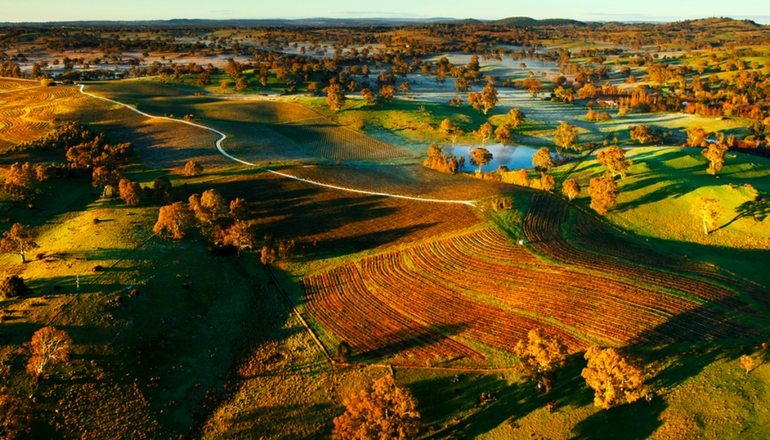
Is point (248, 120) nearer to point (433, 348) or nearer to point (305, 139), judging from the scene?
point (305, 139)

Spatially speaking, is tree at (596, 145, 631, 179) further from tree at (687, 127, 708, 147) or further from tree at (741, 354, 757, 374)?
tree at (741, 354, 757, 374)

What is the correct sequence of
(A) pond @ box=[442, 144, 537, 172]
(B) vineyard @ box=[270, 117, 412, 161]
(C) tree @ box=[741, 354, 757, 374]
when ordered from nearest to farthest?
(C) tree @ box=[741, 354, 757, 374]
(A) pond @ box=[442, 144, 537, 172]
(B) vineyard @ box=[270, 117, 412, 161]

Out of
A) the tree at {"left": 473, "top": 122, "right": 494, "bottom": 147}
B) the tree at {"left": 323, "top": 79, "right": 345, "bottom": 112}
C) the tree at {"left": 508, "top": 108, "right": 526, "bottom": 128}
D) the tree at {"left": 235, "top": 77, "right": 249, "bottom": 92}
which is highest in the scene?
the tree at {"left": 235, "top": 77, "right": 249, "bottom": 92}

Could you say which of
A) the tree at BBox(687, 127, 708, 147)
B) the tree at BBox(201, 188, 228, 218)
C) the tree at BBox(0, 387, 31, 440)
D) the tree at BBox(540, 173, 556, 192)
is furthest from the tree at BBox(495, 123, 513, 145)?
the tree at BBox(0, 387, 31, 440)

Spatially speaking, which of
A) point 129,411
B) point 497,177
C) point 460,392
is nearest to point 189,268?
point 129,411

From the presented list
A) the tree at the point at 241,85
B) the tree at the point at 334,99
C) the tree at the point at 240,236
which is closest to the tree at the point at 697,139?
the tree at the point at 334,99

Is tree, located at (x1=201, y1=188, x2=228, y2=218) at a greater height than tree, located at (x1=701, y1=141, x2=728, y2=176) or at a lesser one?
lesser
